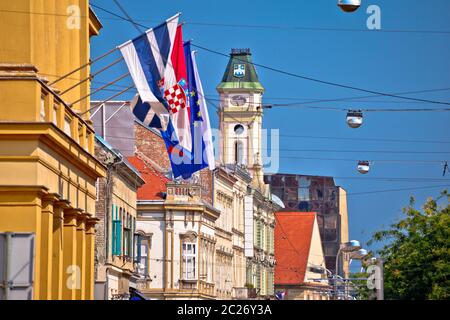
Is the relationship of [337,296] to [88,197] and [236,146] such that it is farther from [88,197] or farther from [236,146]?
[88,197]

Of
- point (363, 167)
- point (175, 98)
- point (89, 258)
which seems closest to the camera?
point (175, 98)

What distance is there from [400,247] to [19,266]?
60366 mm

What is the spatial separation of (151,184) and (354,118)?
37.4 m

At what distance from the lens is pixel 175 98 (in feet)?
105

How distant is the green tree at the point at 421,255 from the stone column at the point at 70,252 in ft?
120

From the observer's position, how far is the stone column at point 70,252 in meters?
32.3

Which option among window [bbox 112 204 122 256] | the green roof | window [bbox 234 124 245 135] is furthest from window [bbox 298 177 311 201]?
window [bbox 112 204 122 256]

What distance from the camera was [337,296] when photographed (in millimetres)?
119062

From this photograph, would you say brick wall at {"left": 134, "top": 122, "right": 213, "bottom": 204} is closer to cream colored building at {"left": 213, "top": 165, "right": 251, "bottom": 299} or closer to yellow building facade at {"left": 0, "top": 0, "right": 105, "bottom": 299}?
cream colored building at {"left": 213, "top": 165, "right": 251, "bottom": 299}

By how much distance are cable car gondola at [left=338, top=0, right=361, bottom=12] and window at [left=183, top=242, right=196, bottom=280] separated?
166 feet

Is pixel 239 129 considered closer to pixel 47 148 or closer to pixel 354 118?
pixel 354 118

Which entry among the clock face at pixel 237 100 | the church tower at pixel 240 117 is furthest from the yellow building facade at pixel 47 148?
the clock face at pixel 237 100

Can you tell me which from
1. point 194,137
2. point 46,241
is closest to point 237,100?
point 194,137

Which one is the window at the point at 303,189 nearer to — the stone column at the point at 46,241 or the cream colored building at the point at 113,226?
the cream colored building at the point at 113,226
